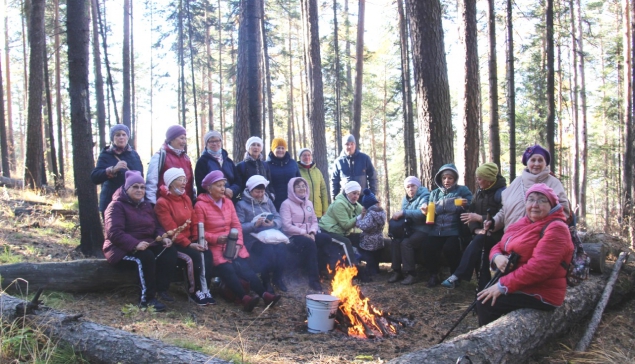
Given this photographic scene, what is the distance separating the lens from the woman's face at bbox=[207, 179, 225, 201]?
20.9 ft

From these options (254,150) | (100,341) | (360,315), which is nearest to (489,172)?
(360,315)

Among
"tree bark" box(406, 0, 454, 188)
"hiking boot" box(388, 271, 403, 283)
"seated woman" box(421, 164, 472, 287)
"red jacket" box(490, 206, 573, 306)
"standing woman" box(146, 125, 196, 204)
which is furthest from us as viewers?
"tree bark" box(406, 0, 454, 188)

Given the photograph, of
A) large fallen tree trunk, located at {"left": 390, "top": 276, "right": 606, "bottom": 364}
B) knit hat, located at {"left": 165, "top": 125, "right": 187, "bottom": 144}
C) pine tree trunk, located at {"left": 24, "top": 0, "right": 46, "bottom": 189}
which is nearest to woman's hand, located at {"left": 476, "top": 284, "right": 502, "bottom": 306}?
large fallen tree trunk, located at {"left": 390, "top": 276, "right": 606, "bottom": 364}

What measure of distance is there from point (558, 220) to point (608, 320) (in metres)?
2.22

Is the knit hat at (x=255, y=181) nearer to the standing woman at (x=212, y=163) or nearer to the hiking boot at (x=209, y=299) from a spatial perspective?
the standing woman at (x=212, y=163)

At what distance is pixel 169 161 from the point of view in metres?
6.39

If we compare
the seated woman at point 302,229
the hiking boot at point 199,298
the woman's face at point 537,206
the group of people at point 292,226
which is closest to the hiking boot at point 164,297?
the group of people at point 292,226

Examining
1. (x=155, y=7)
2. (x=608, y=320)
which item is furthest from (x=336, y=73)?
(x=608, y=320)

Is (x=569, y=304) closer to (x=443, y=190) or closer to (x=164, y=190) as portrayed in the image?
(x=443, y=190)

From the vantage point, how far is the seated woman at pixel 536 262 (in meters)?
4.00

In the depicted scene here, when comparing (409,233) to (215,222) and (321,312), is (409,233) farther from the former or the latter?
(215,222)

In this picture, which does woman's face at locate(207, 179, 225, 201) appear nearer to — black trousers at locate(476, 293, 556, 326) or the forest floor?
the forest floor

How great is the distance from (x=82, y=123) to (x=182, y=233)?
297cm

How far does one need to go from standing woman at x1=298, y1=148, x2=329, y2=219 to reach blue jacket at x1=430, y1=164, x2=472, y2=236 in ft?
7.75
